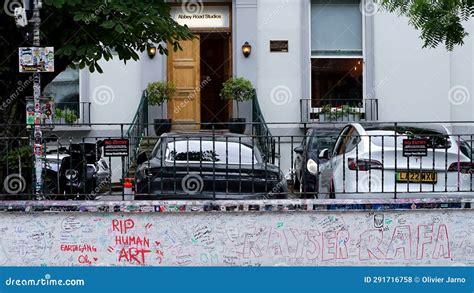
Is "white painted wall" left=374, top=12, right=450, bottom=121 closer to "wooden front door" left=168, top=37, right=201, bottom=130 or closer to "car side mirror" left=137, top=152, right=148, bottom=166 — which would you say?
"wooden front door" left=168, top=37, right=201, bottom=130

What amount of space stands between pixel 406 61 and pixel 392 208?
10.7m

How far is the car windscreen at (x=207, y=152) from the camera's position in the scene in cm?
986

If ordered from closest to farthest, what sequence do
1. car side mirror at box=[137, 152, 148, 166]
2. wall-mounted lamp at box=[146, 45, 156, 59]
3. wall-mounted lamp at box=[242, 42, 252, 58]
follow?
car side mirror at box=[137, 152, 148, 166]
wall-mounted lamp at box=[146, 45, 156, 59]
wall-mounted lamp at box=[242, 42, 252, 58]

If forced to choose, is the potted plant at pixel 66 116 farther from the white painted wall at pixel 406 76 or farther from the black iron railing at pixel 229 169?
the black iron railing at pixel 229 169

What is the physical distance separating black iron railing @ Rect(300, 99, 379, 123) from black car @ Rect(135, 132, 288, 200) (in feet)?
27.8

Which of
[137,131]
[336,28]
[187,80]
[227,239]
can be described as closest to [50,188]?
[227,239]

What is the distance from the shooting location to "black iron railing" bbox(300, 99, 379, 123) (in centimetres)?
1861

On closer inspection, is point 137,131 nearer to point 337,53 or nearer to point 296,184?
point 296,184

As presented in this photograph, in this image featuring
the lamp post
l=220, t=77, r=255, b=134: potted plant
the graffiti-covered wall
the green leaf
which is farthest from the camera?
l=220, t=77, r=255, b=134: potted plant

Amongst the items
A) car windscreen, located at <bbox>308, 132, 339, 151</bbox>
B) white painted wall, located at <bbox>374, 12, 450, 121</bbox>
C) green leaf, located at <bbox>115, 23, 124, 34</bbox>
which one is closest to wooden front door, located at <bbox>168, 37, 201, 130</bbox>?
white painted wall, located at <bbox>374, 12, 450, 121</bbox>

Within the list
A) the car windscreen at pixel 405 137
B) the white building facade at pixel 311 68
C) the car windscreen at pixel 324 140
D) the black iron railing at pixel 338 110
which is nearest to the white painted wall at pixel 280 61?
the white building facade at pixel 311 68

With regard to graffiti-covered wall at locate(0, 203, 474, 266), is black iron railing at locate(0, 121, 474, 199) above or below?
above

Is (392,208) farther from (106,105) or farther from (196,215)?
(106,105)

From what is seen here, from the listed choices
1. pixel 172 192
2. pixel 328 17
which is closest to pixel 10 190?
pixel 172 192
